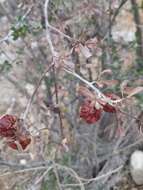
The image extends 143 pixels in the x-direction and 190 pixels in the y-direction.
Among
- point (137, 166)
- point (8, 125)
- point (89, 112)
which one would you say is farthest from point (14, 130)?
point (137, 166)

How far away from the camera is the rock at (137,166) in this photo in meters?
2.38

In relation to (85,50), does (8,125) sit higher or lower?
lower

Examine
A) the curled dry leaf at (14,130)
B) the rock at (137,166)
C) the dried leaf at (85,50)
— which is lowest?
the rock at (137,166)

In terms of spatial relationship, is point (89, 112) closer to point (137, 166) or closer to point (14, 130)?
point (14, 130)

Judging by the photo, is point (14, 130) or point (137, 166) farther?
point (137, 166)

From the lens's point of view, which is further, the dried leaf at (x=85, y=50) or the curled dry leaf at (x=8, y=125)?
the dried leaf at (x=85, y=50)

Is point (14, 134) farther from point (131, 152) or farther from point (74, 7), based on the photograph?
point (131, 152)

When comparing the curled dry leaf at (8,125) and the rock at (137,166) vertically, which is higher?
the curled dry leaf at (8,125)

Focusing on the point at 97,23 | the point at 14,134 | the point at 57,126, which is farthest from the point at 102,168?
the point at 14,134

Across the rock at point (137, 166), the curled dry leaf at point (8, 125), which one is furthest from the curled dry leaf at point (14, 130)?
the rock at point (137, 166)

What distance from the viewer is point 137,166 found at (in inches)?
94.0

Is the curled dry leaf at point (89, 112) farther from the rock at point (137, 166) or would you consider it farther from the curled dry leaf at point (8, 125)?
the rock at point (137, 166)

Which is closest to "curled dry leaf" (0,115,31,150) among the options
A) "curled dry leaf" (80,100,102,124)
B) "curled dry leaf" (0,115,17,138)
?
"curled dry leaf" (0,115,17,138)

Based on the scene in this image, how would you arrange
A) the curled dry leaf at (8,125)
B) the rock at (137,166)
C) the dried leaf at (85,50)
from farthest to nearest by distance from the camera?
the rock at (137,166)
the dried leaf at (85,50)
the curled dry leaf at (8,125)
